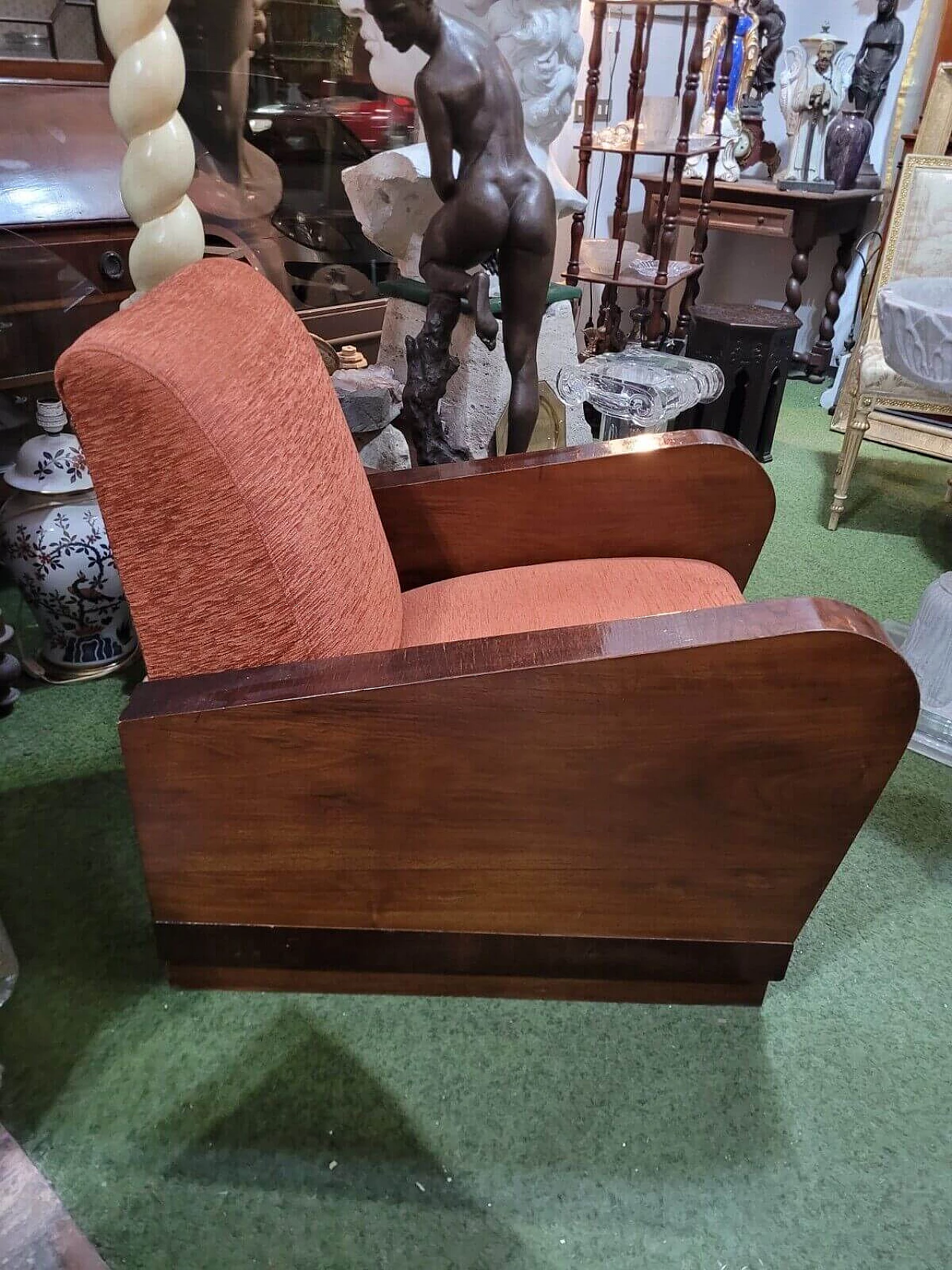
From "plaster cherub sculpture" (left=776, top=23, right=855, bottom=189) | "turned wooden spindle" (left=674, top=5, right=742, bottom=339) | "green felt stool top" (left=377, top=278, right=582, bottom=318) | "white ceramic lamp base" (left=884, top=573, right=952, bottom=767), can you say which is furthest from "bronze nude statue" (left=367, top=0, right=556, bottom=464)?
"plaster cherub sculpture" (left=776, top=23, right=855, bottom=189)

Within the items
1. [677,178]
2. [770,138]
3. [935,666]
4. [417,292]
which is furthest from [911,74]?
[935,666]

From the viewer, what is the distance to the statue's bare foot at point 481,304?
1691 millimetres

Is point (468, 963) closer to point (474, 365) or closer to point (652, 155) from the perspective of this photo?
point (474, 365)

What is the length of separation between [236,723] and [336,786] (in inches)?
5.0

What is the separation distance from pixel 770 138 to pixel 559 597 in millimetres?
3384

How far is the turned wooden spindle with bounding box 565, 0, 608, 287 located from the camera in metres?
2.41

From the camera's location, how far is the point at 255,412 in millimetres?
871

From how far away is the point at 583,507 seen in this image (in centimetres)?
Result: 136

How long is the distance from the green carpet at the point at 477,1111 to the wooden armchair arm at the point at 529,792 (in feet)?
0.32

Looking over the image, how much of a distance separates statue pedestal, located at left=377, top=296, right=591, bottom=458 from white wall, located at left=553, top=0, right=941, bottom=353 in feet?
3.19

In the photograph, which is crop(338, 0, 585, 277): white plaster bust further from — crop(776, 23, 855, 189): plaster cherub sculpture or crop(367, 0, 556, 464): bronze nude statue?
crop(776, 23, 855, 189): plaster cherub sculpture

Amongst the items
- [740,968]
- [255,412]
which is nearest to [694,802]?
[740,968]

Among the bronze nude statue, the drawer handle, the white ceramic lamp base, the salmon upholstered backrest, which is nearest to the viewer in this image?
the salmon upholstered backrest

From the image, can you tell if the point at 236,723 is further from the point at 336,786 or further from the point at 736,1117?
the point at 736,1117
